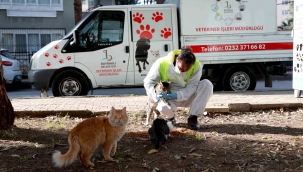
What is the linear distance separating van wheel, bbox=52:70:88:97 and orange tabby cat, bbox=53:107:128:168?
21.4 ft

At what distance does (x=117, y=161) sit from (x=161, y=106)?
144 cm

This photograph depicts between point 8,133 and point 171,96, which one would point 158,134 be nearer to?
point 171,96

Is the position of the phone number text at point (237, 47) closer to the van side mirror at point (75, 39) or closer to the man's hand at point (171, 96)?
the van side mirror at point (75, 39)

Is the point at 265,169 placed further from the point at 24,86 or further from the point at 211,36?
the point at 24,86

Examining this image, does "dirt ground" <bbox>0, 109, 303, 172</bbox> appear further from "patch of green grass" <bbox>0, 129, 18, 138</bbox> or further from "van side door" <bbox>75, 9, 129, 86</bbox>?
"van side door" <bbox>75, 9, 129, 86</bbox>

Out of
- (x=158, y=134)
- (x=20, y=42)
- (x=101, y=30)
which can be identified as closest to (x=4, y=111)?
(x=158, y=134)

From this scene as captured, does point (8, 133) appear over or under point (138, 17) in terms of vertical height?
under

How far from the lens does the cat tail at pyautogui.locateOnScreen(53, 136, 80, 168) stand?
3754 mm

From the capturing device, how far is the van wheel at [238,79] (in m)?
11.3

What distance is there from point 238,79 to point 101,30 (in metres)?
4.15

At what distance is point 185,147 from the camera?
4770mm

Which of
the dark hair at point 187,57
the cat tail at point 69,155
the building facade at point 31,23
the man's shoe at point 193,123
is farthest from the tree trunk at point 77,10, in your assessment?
the cat tail at point 69,155

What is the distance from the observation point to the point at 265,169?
4.05m

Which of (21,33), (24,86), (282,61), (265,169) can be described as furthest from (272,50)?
(21,33)
